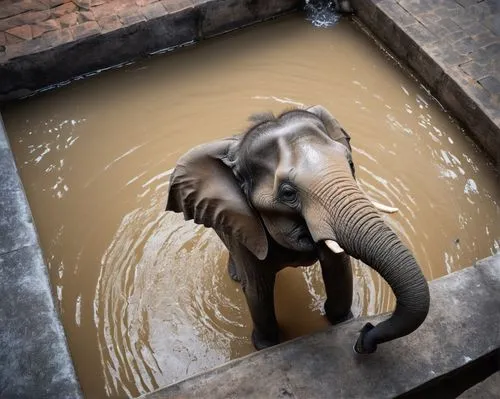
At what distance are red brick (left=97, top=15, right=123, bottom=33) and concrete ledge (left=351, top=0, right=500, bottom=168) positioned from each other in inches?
101

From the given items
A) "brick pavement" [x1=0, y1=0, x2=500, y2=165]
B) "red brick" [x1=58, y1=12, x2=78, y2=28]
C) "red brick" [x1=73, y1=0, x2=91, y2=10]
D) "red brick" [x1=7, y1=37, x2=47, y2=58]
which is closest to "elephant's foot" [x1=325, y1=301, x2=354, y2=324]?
"brick pavement" [x1=0, y1=0, x2=500, y2=165]

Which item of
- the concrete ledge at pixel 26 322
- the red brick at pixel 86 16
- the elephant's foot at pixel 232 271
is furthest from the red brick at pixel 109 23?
the elephant's foot at pixel 232 271

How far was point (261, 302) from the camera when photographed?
3689 millimetres

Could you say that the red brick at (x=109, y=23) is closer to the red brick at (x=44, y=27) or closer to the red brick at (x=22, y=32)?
the red brick at (x=44, y=27)

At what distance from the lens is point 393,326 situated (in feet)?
9.77

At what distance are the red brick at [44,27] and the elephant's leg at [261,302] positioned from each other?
3908mm

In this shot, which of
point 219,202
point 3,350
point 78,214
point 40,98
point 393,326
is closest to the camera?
point 393,326

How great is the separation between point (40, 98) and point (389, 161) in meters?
3.51

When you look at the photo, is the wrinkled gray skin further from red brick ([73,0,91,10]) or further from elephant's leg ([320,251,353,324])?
red brick ([73,0,91,10])

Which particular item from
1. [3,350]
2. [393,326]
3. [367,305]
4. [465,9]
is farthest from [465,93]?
[3,350]

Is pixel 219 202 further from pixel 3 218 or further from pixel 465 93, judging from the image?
pixel 465 93

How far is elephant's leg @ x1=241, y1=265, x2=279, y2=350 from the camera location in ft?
11.7

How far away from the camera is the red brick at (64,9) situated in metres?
6.42

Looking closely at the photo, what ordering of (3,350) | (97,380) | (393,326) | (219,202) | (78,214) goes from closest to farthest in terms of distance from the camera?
(393,326), (219,202), (3,350), (97,380), (78,214)
